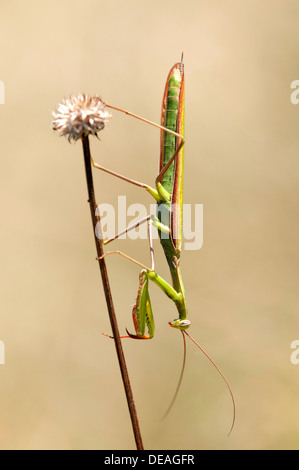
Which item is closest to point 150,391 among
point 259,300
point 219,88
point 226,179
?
point 259,300

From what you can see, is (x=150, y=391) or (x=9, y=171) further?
(x=9, y=171)

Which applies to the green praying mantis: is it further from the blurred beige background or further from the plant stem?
the blurred beige background

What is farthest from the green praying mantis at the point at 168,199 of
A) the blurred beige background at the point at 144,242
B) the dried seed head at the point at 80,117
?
the blurred beige background at the point at 144,242

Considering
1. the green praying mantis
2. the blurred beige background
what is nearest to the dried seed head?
the green praying mantis

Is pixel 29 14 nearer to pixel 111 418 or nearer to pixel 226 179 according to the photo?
pixel 226 179

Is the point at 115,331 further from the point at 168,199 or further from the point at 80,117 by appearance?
the point at 168,199

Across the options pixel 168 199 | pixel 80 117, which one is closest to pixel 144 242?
pixel 168 199
